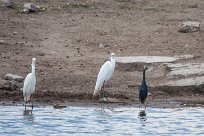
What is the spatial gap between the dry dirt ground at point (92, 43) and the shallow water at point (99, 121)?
553 millimetres

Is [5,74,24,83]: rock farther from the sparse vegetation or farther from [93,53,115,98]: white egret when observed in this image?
the sparse vegetation

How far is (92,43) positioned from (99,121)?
19.2 feet

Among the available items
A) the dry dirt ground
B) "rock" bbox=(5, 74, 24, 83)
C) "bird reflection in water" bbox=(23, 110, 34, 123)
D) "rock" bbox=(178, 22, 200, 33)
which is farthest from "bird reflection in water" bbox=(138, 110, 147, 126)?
"rock" bbox=(178, 22, 200, 33)

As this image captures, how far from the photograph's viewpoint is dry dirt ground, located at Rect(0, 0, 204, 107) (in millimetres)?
15922

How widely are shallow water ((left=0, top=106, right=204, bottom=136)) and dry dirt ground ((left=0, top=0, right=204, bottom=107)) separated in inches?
21.8

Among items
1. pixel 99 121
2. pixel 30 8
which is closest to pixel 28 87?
pixel 99 121

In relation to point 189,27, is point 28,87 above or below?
below

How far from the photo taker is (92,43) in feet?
65.9

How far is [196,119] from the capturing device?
47.7 ft

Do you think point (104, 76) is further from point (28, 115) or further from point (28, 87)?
point (28, 115)

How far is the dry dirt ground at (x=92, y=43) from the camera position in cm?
1592

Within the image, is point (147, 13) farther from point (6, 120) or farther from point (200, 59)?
Result: point (6, 120)

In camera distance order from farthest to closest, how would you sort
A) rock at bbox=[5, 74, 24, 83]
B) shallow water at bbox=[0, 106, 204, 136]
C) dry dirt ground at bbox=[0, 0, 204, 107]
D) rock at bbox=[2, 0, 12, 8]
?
rock at bbox=[2, 0, 12, 8]
rock at bbox=[5, 74, 24, 83]
dry dirt ground at bbox=[0, 0, 204, 107]
shallow water at bbox=[0, 106, 204, 136]

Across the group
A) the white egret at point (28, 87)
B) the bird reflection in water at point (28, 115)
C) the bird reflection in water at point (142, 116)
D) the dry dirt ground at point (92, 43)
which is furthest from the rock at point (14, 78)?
the bird reflection in water at point (142, 116)
